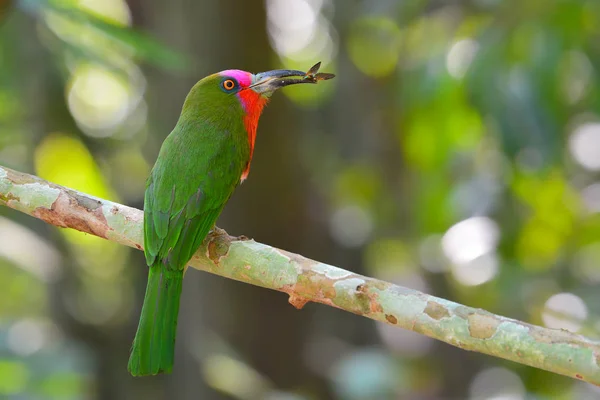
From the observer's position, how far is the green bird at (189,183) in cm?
308

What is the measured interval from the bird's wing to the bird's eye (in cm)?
36

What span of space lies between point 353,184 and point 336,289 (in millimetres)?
5746

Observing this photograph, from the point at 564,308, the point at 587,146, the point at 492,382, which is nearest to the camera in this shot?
the point at 564,308

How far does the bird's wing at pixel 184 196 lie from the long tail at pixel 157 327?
58 mm

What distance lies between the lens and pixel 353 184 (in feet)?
27.7

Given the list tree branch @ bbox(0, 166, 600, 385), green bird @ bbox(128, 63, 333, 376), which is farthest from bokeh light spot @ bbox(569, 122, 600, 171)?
tree branch @ bbox(0, 166, 600, 385)

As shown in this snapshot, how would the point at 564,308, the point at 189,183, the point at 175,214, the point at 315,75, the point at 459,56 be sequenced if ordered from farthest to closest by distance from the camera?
1. the point at 459,56
2. the point at 564,308
3. the point at 315,75
4. the point at 189,183
5. the point at 175,214

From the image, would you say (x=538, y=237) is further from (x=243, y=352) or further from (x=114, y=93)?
(x=114, y=93)

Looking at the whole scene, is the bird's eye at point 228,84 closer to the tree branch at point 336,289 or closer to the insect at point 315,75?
the insect at point 315,75

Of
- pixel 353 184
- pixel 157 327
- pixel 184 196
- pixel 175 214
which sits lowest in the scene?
pixel 157 327

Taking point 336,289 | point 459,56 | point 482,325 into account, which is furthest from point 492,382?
point 482,325

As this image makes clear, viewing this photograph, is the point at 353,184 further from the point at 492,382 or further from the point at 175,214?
the point at 175,214

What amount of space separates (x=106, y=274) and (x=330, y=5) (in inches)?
198

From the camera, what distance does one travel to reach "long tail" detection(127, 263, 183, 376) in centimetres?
301
